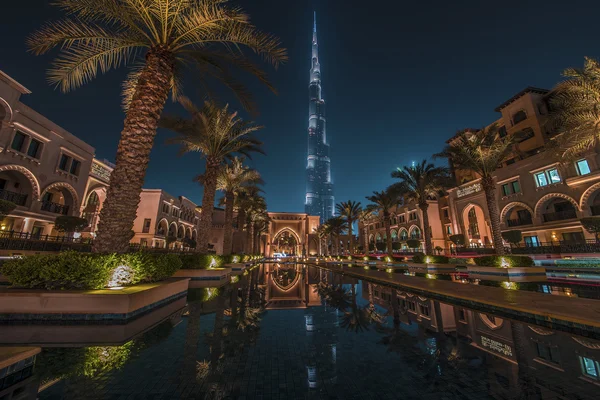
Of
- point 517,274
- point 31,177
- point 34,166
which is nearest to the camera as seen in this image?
point 517,274

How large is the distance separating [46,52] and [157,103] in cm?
445

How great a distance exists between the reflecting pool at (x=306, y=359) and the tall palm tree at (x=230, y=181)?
13.9m

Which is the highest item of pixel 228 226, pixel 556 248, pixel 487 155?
pixel 487 155

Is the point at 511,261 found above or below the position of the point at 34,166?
below

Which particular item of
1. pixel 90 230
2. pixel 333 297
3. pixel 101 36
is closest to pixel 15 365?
pixel 333 297

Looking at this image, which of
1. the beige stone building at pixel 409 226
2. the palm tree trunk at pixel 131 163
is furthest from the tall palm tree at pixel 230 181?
the beige stone building at pixel 409 226

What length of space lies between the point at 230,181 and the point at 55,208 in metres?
15.4

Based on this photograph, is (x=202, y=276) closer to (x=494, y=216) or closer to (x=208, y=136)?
(x=208, y=136)

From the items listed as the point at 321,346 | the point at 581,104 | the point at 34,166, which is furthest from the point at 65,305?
the point at 581,104

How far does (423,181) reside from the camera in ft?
71.8

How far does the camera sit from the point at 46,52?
7965 millimetres

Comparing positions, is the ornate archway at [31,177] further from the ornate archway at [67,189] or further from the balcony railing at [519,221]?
the balcony railing at [519,221]

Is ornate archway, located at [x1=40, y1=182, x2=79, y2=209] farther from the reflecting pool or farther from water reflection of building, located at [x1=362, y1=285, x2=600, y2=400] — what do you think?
water reflection of building, located at [x1=362, y1=285, x2=600, y2=400]

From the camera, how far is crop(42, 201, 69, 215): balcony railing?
66.5 ft
